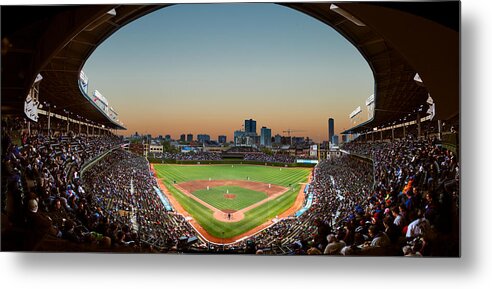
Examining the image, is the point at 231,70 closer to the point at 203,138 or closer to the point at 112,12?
the point at 203,138

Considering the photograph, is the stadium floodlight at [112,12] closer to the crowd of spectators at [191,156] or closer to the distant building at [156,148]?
the distant building at [156,148]

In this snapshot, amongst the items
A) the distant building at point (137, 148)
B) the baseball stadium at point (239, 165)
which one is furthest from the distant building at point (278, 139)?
the distant building at point (137, 148)

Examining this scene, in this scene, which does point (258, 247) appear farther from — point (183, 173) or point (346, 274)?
point (183, 173)

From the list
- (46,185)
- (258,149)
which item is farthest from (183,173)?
(46,185)

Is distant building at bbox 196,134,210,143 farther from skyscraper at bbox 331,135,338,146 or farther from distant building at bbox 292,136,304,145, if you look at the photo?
skyscraper at bbox 331,135,338,146

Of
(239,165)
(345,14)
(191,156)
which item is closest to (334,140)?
(239,165)

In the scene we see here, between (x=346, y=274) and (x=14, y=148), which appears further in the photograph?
(x=14, y=148)

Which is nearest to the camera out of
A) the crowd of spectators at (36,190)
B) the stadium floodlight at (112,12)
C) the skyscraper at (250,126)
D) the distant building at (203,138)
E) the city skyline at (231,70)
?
the stadium floodlight at (112,12)

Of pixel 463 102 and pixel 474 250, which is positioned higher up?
pixel 463 102
